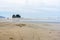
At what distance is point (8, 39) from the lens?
7430 mm

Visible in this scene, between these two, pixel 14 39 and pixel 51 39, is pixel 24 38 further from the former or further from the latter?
pixel 51 39

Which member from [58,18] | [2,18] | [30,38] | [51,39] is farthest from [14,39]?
[2,18]

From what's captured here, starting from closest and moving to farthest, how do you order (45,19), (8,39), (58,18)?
1. (8,39)
2. (58,18)
3. (45,19)

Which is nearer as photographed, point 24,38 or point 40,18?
point 24,38

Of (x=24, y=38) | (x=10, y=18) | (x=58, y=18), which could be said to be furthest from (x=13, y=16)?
(x=24, y=38)

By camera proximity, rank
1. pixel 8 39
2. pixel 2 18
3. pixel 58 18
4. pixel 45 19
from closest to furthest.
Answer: pixel 8 39
pixel 58 18
pixel 45 19
pixel 2 18

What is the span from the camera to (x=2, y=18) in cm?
2064

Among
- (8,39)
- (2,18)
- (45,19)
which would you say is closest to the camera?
(8,39)

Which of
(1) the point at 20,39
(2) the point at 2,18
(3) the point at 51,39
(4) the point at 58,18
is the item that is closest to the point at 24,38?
(1) the point at 20,39

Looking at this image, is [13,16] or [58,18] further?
[13,16]

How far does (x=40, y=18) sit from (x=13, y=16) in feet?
11.2

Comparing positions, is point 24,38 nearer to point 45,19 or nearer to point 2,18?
point 45,19

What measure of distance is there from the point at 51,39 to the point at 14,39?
5.94ft

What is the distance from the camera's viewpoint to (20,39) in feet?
24.6
